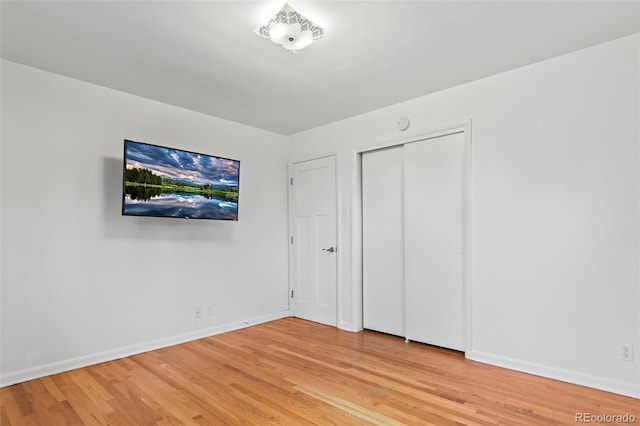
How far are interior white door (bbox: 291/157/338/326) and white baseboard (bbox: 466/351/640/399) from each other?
5.97 ft

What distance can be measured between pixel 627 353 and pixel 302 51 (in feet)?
10.4

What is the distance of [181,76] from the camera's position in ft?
10.3

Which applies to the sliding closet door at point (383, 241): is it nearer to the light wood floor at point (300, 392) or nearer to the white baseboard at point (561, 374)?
the light wood floor at point (300, 392)

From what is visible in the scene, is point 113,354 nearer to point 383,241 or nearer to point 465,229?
point 383,241

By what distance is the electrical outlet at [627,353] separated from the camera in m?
2.50

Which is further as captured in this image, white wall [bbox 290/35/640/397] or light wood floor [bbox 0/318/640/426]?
white wall [bbox 290/35/640/397]

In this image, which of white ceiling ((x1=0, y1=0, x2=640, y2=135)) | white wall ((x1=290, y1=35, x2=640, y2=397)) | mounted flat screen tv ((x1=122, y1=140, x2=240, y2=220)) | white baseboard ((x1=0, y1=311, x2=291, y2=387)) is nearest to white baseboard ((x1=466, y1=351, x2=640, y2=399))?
white wall ((x1=290, y1=35, x2=640, y2=397))

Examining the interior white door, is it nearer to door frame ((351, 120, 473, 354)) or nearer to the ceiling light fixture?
door frame ((351, 120, 473, 354))

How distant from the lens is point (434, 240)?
3.58 meters

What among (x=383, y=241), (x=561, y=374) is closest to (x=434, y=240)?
(x=383, y=241)

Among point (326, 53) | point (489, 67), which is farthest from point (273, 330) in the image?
point (489, 67)

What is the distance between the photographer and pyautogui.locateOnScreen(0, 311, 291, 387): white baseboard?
279 cm

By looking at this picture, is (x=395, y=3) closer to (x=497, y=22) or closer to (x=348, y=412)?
(x=497, y=22)

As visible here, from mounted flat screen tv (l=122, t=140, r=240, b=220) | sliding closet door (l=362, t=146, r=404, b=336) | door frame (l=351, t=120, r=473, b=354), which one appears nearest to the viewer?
mounted flat screen tv (l=122, t=140, r=240, b=220)
